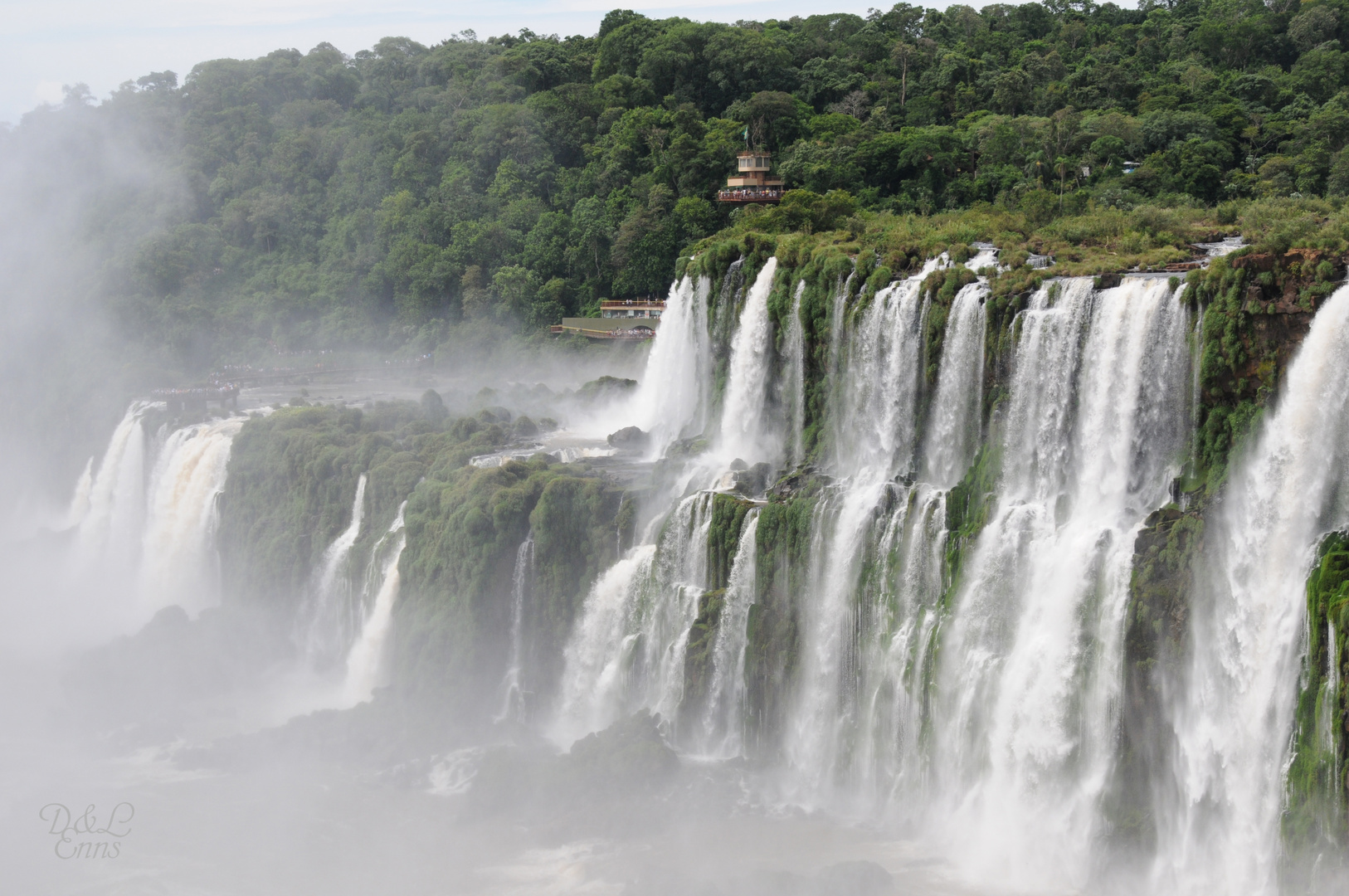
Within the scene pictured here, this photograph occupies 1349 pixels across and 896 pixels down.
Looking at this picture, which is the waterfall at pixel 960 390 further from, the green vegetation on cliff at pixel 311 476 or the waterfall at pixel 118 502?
the waterfall at pixel 118 502

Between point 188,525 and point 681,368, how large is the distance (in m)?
16.5

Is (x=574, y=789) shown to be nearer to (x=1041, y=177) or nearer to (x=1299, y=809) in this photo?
(x=1299, y=809)

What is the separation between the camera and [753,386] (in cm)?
3002

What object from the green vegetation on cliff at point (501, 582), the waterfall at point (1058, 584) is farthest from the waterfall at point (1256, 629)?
the green vegetation on cliff at point (501, 582)

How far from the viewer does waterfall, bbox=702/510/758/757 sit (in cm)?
2450

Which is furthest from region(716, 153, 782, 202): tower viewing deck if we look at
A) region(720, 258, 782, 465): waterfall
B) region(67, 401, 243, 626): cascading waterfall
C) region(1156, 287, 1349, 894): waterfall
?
region(1156, 287, 1349, 894): waterfall

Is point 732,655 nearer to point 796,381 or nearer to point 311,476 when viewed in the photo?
point 796,381

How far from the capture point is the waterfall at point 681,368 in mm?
33094

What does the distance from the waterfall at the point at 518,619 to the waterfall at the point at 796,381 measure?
6.58 metres

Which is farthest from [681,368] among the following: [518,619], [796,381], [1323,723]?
[1323,723]

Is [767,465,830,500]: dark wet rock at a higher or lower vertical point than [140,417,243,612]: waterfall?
higher

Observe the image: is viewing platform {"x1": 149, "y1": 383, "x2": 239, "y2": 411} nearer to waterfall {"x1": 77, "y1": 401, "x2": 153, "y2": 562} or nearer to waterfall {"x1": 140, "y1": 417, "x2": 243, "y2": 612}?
waterfall {"x1": 77, "y1": 401, "x2": 153, "y2": 562}

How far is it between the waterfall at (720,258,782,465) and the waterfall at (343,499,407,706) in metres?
8.66

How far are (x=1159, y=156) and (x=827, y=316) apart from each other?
745 inches
